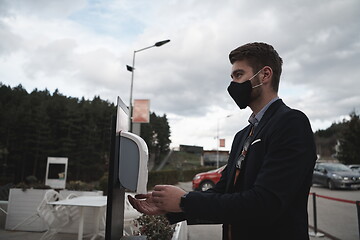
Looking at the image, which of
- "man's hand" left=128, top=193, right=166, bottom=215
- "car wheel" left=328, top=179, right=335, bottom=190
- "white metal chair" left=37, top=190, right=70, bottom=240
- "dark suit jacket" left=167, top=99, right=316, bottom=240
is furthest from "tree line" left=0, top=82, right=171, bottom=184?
"dark suit jacket" left=167, top=99, right=316, bottom=240

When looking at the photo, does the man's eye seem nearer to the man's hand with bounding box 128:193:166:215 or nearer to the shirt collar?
the shirt collar

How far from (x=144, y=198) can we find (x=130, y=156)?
0.85 ft

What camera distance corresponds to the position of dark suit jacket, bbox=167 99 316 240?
1009 millimetres

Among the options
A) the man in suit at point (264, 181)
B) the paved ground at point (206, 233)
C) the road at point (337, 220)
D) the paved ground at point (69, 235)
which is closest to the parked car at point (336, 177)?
the road at point (337, 220)

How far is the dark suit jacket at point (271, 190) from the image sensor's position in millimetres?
1009

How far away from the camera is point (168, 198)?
1113 mm

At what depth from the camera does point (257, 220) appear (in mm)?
1065

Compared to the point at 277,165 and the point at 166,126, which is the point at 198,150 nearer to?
the point at 166,126

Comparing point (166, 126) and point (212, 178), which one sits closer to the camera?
point (212, 178)

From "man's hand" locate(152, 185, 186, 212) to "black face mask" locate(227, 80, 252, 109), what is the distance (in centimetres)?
64

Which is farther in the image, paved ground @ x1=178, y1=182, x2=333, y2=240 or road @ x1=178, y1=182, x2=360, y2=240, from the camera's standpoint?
road @ x1=178, y1=182, x2=360, y2=240

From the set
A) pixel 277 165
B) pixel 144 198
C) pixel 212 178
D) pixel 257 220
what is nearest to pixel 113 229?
pixel 144 198

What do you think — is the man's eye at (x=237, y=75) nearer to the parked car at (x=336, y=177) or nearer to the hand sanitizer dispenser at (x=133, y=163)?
the hand sanitizer dispenser at (x=133, y=163)

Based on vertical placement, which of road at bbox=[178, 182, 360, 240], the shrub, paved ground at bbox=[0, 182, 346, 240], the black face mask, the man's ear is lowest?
paved ground at bbox=[0, 182, 346, 240]
